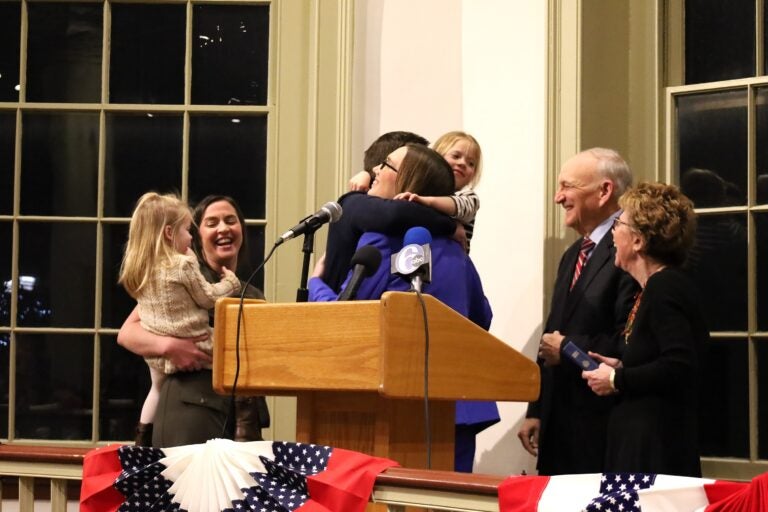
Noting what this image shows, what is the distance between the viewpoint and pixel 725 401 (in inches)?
166

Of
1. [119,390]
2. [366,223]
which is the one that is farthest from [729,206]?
[119,390]

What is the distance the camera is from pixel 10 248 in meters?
4.96

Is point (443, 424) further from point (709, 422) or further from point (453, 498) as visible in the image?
point (709, 422)

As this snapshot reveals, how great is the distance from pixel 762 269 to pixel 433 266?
1.42 m

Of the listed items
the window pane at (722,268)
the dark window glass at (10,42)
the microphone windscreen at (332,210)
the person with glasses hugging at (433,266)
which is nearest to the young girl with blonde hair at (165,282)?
the person with glasses hugging at (433,266)

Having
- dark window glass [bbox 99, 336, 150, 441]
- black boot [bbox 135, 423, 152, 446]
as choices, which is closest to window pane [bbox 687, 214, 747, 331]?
black boot [bbox 135, 423, 152, 446]

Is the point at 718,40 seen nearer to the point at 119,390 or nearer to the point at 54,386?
the point at 119,390

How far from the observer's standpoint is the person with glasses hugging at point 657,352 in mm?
3266

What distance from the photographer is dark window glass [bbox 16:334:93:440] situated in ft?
16.0

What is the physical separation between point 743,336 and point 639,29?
3.95 ft

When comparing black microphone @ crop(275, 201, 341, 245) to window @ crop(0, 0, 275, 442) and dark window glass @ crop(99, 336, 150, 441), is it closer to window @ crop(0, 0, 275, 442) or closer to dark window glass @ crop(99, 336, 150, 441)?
window @ crop(0, 0, 275, 442)

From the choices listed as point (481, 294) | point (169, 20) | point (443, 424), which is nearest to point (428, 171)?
point (481, 294)

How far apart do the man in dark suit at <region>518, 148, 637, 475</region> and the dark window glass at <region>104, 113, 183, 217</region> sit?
171 centimetres

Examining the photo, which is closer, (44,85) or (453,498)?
(453,498)
